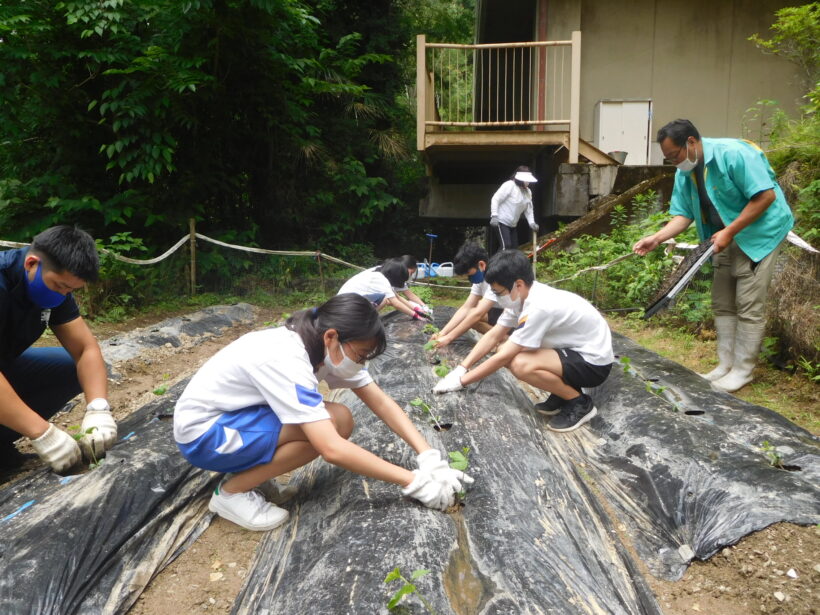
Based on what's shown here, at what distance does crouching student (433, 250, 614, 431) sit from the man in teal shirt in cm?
105

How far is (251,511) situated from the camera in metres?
2.18

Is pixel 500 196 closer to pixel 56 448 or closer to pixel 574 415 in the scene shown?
pixel 574 415

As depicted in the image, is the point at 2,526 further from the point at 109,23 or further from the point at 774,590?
the point at 109,23

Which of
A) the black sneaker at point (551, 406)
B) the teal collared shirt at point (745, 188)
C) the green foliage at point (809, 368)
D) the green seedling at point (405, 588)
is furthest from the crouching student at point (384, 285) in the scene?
the green seedling at point (405, 588)

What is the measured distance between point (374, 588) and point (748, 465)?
1736 mm

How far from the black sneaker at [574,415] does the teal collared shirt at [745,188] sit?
140 cm

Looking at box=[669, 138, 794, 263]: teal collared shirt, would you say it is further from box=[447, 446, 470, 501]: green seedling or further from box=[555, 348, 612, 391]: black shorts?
box=[447, 446, 470, 501]: green seedling

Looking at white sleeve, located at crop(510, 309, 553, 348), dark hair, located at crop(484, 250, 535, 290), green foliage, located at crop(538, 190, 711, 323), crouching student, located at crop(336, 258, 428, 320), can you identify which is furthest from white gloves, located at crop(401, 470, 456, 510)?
green foliage, located at crop(538, 190, 711, 323)

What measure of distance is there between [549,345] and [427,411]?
2.78 ft

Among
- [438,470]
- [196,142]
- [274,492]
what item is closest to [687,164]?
[438,470]

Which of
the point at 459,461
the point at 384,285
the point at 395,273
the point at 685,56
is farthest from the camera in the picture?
the point at 685,56

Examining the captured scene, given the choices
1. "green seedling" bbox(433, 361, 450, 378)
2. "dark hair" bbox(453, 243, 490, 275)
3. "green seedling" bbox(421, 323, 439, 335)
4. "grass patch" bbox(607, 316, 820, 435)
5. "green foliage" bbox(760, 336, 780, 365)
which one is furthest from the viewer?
"green seedling" bbox(421, 323, 439, 335)

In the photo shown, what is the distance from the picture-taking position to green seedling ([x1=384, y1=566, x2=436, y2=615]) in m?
1.47

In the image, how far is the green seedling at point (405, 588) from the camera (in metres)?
1.47
